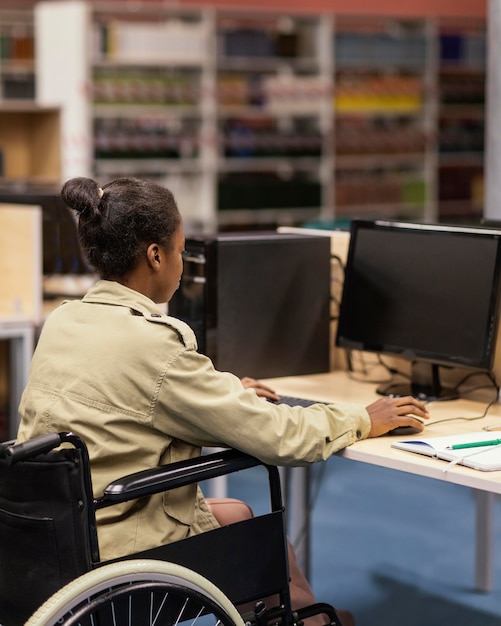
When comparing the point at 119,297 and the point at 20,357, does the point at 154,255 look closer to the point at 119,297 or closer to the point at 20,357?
the point at 119,297

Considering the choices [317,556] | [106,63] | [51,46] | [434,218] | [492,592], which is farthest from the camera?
[434,218]

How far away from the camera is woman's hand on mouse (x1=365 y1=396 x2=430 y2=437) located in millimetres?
2225

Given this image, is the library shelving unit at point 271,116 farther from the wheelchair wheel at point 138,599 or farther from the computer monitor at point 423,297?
the wheelchair wheel at point 138,599

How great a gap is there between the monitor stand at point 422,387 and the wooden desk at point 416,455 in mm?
31

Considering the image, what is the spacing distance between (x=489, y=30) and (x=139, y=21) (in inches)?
169

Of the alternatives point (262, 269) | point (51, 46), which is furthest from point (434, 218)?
point (262, 269)

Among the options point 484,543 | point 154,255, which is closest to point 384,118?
point 484,543

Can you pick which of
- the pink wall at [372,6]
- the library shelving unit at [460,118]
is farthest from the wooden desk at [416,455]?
the library shelving unit at [460,118]

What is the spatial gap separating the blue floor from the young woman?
50.9 inches

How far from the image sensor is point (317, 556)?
11.9 feet

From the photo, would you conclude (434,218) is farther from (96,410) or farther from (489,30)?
(96,410)

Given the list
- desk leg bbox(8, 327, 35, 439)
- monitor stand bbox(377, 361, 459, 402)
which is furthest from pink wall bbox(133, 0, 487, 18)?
monitor stand bbox(377, 361, 459, 402)

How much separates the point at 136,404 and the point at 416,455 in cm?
58

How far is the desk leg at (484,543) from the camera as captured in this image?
10.7 ft
